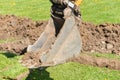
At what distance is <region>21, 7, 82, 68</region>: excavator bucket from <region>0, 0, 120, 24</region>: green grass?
4.07m

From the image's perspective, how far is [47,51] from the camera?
11.8 m

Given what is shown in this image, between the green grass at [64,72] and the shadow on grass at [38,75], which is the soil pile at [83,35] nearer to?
the green grass at [64,72]

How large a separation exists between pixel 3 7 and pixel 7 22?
4.51 metres

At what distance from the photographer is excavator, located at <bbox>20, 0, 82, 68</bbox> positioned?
38.2 feet

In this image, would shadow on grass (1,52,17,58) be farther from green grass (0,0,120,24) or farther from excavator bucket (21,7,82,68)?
green grass (0,0,120,24)

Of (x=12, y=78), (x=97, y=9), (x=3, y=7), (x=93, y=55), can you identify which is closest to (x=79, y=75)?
(x=93, y=55)

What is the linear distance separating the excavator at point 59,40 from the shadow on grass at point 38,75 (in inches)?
26.0

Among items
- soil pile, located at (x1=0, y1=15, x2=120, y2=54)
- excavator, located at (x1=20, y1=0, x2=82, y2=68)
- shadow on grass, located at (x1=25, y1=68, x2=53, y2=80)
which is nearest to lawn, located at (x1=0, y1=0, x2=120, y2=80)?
shadow on grass, located at (x1=25, y1=68, x2=53, y2=80)

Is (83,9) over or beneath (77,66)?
over

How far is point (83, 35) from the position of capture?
49.3ft

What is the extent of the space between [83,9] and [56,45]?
Result: 799 centimetres

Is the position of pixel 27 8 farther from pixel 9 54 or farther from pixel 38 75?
pixel 38 75

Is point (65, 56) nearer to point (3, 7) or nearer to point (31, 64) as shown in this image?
point (31, 64)

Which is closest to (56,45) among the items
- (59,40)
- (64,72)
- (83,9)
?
(59,40)
